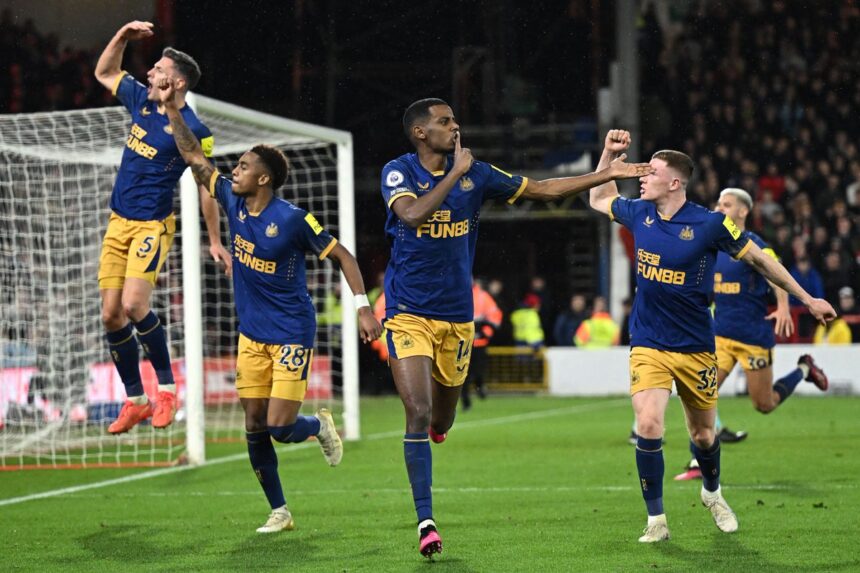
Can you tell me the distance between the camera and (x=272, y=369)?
325 inches

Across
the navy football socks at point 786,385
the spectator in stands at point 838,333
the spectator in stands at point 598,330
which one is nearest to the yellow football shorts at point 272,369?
the navy football socks at point 786,385

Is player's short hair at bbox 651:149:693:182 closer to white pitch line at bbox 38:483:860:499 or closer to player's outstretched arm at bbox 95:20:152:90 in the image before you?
white pitch line at bbox 38:483:860:499

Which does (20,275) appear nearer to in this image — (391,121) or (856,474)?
(856,474)

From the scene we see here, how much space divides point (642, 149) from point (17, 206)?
53.4ft

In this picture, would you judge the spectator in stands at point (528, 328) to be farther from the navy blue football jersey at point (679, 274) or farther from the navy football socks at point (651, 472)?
the navy football socks at point (651, 472)

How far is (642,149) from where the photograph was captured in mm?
28312

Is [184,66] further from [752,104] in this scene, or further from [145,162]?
[752,104]

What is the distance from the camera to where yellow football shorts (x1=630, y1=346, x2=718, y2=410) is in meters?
7.93

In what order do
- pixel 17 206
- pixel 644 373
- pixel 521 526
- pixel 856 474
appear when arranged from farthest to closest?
pixel 17 206, pixel 856 474, pixel 521 526, pixel 644 373

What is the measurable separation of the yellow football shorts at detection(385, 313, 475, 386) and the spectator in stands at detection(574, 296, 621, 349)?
55.8ft

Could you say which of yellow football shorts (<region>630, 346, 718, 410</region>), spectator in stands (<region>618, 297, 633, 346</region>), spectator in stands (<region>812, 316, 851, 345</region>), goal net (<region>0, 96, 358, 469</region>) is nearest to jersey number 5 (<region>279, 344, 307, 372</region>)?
yellow football shorts (<region>630, 346, 718, 410</region>)

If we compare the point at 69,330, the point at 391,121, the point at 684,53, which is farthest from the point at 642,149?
the point at 69,330

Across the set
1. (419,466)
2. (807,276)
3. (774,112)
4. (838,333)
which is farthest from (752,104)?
(419,466)

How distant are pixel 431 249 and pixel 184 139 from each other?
168 cm
